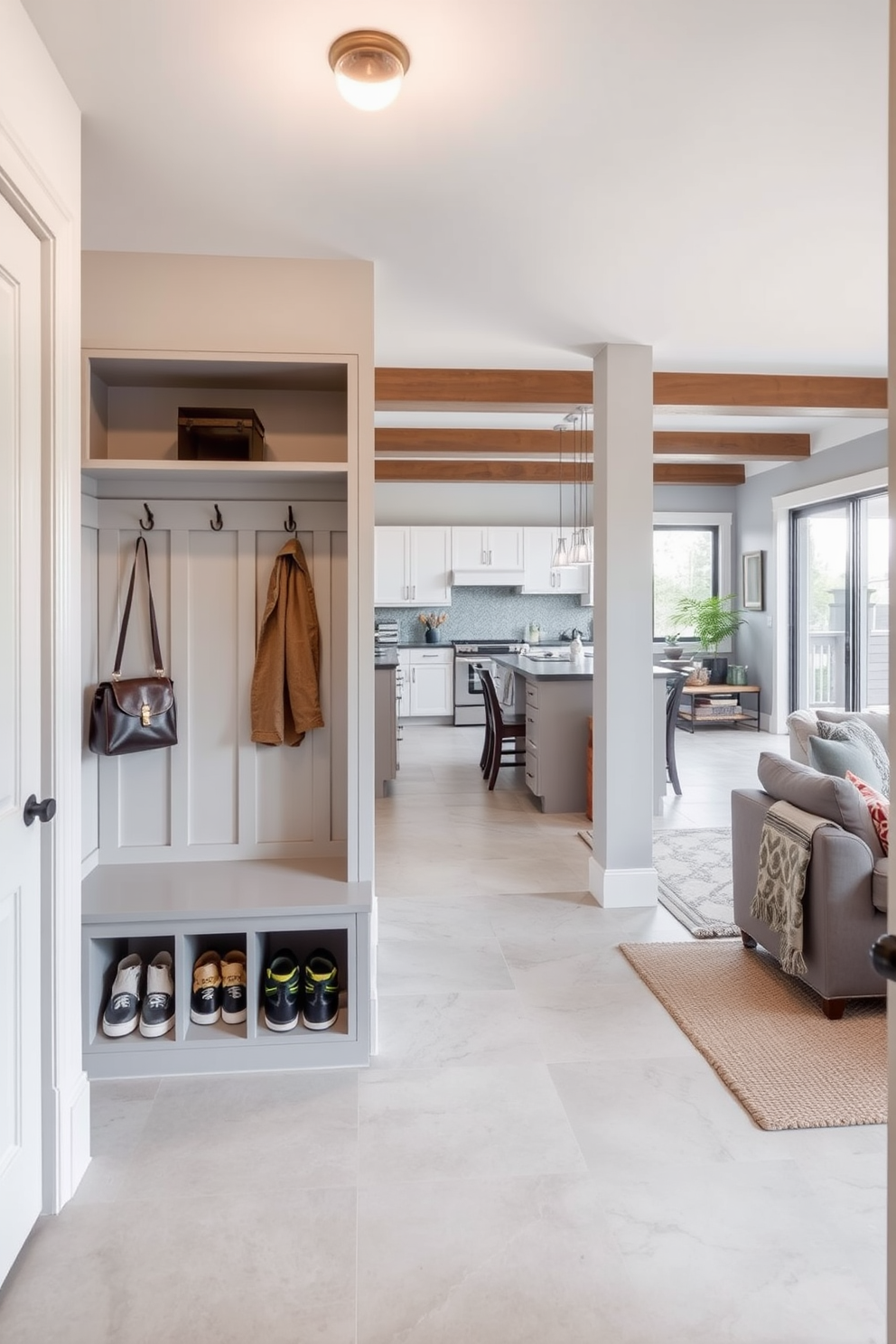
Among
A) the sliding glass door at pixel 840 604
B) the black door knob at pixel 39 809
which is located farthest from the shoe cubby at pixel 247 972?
the sliding glass door at pixel 840 604

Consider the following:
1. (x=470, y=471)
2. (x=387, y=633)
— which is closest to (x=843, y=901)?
(x=470, y=471)

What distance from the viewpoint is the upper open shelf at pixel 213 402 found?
8.73ft

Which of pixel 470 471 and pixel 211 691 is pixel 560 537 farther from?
pixel 211 691

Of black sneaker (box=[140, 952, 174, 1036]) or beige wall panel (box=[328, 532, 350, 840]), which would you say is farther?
beige wall panel (box=[328, 532, 350, 840])

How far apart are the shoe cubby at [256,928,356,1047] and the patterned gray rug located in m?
1.60

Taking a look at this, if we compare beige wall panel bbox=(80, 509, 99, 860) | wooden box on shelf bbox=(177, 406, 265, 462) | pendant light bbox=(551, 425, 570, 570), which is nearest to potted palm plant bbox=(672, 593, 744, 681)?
pendant light bbox=(551, 425, 570, 570)

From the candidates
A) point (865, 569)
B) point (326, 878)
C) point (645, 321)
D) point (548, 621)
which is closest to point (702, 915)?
point (326, 878)

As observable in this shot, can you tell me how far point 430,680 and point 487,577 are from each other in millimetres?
1316

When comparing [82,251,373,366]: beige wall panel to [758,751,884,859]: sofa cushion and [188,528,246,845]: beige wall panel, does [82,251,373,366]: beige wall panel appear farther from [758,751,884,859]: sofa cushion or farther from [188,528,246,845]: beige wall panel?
[758,751,884,859]: sofa cushion

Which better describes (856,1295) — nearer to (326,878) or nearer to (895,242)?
(326,878)

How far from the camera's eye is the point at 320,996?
2537mm

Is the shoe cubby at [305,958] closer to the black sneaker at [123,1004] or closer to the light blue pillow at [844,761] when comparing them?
the black sneaker at [123,1004]

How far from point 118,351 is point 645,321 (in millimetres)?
2154

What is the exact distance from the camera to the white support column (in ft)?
12.5
